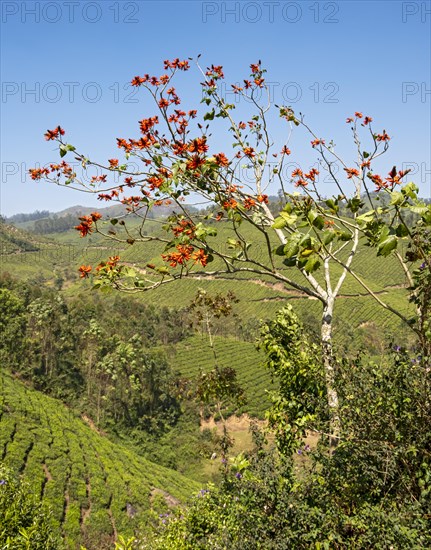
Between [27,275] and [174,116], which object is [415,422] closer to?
[174,116]

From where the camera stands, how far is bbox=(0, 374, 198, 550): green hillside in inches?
809

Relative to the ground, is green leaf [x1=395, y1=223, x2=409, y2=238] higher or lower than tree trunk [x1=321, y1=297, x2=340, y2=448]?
higher

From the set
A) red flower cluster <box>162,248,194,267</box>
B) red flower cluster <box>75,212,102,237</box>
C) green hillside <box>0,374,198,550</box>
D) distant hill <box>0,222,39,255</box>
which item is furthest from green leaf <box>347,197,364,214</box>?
distant hill <box>0,222,39,255</box>

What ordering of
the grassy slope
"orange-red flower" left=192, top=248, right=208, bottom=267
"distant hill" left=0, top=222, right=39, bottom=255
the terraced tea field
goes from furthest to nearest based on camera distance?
"distant hill" left=0, top=222, right=39, bottom=255 → the grassy slope → the terraced tea field → "orange-red flower" left=192, top=248, right=208, bottom=267

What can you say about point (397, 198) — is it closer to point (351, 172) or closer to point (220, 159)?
point (220, 159)

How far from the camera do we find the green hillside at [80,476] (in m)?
20.5

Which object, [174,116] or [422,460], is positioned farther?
[174,116]

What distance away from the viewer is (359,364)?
439cm

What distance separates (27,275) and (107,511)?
14644 cm

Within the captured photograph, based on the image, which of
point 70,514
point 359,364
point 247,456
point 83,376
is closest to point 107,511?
point 70,514

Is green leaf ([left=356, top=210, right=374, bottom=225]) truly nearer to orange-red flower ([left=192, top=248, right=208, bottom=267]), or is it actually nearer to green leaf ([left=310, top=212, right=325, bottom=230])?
green leaf ([left=310, top=212, right=325, bottom=230])

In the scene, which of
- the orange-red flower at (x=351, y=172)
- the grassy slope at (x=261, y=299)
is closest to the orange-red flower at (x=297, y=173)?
the orange-red flower at (x=351, y=172)

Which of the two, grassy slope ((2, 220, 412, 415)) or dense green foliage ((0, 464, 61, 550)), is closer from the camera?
dense green foliage ((0, 464, 61, 550))

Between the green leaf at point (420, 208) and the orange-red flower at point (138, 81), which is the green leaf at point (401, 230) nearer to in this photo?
the green leaf at point (420, 208)
